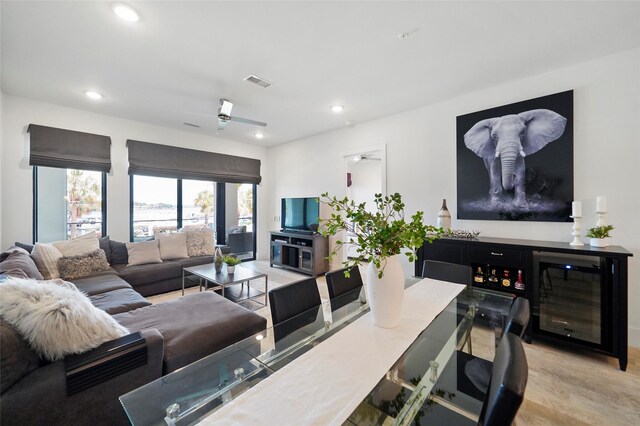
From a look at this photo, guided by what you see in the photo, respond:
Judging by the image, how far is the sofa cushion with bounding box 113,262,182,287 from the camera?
3.49m

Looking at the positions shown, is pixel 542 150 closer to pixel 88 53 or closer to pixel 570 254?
pixel 570 254

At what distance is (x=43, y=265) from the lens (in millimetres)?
3016

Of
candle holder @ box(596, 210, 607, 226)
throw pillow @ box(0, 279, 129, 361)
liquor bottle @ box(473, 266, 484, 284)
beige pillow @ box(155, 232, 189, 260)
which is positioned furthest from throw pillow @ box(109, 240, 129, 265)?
candle holder @ box(596, 210, 607, 226)

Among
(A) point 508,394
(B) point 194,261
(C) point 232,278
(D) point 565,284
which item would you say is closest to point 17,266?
(C) point 232,278

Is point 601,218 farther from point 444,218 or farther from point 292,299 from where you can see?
point 292,299

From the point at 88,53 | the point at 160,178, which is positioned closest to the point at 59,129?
the point at 160,178

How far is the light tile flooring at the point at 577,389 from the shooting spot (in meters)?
1.62

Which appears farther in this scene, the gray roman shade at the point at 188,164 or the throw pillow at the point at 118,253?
the gray roman shade at the point at 188,164

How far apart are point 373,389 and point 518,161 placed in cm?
313

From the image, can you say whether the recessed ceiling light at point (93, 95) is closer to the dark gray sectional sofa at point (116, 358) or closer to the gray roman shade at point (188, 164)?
the gray roman shade at point (188, 164)

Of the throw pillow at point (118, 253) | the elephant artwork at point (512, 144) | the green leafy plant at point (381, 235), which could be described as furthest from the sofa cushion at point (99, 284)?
the elephant artwork at point (512, 144)

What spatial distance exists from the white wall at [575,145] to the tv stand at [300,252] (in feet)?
5.57

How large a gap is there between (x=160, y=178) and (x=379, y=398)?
5.26 meters

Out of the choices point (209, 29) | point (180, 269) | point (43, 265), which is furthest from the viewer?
point (180, 269)
